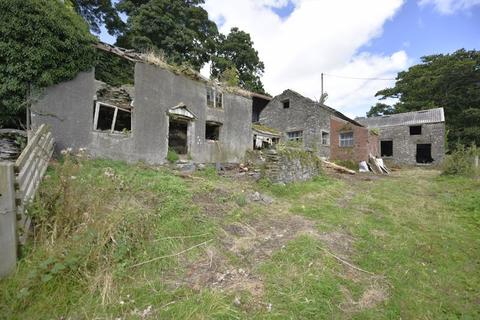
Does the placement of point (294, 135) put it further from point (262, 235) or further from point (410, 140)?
point (262, 235)

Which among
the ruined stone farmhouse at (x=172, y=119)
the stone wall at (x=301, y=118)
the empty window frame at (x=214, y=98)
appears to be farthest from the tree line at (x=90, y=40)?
the stone wall at (x=301, y=118)

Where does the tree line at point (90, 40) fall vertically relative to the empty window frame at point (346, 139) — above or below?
above

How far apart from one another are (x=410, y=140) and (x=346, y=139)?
31.1 feet

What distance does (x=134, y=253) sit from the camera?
10.6 ft

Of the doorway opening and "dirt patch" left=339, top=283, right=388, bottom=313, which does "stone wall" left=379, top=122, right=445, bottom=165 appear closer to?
the doorway opening

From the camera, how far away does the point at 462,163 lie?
459 inches

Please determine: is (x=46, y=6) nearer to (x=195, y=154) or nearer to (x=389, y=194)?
(x=195, y=154)

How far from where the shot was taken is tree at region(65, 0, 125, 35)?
17891 mm

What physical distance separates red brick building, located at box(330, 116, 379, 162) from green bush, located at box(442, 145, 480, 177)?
15.4ft

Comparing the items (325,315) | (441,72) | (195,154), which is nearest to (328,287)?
(325,315)

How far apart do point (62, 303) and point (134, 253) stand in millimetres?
947

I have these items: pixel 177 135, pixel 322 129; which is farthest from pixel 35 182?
pixel 322 129

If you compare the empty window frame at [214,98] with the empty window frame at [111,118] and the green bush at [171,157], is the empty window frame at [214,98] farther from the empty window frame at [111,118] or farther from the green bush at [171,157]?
the empty window frame at [111,118]

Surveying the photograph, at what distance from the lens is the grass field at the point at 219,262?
2473mm
